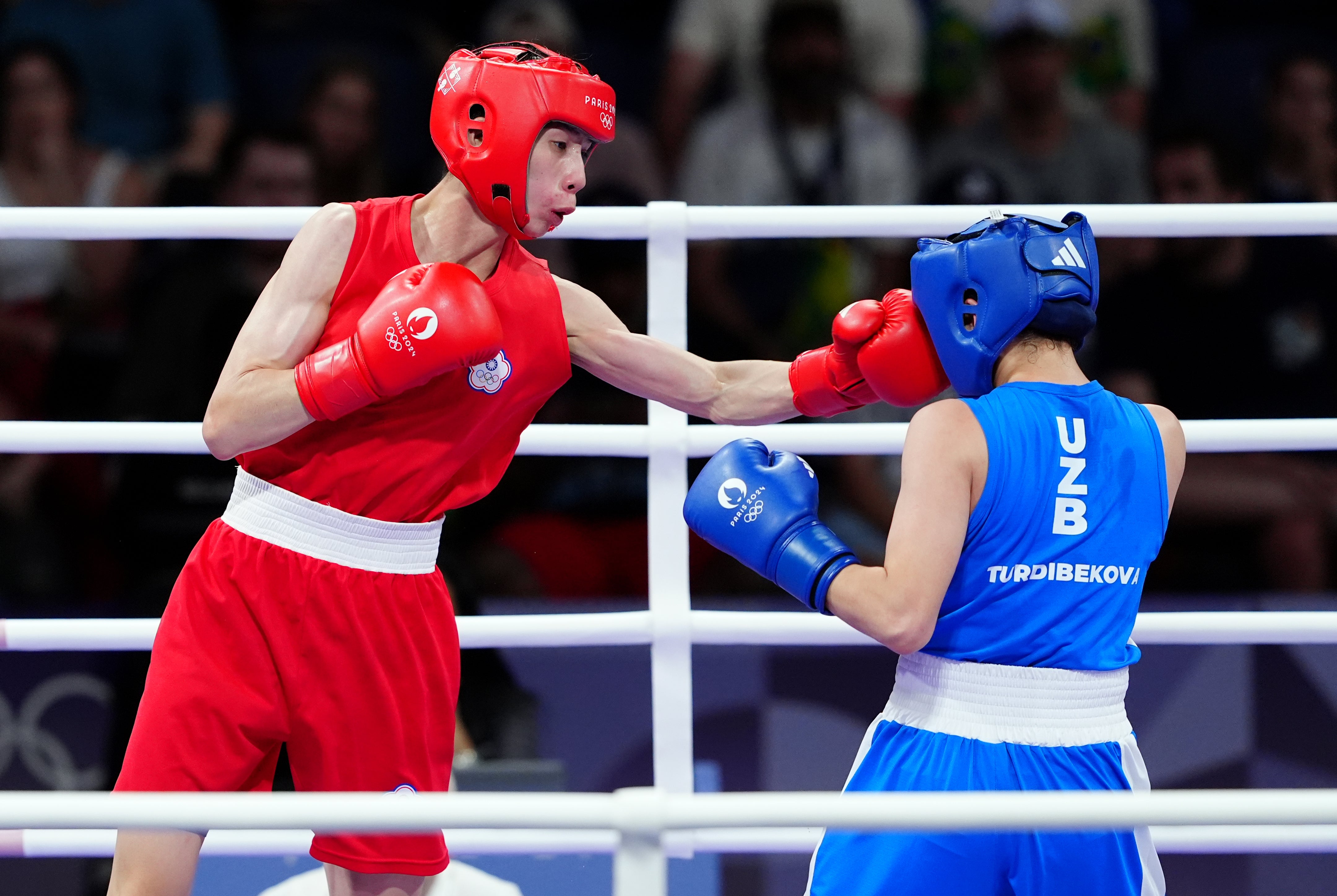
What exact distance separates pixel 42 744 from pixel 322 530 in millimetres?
1784

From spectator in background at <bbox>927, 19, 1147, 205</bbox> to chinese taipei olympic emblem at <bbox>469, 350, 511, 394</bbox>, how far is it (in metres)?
2.74

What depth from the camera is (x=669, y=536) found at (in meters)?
2.42

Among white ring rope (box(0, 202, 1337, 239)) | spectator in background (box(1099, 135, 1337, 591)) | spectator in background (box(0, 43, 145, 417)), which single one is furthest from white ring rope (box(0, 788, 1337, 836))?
spectator in background (box(0, 43, 145, 417))

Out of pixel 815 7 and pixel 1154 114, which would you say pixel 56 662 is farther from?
pixel 1154 114

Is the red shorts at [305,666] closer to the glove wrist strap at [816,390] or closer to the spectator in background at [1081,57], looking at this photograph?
the glove wrist strap at [816,390]

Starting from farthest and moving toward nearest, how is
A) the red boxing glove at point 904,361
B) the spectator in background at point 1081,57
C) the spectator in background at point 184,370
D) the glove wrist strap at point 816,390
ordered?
the spectator in background at point 1081,57, the spectator in background at point 184,370, the glove wrist strap at point 816,390, the red boxing glove at point 904,361

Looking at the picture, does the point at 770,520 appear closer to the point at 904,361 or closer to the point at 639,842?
the point at 904,361

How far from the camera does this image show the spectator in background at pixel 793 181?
4348 mm

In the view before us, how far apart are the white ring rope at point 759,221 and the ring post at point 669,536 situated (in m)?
0.05

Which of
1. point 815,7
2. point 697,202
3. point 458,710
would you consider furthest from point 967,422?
point 815,7

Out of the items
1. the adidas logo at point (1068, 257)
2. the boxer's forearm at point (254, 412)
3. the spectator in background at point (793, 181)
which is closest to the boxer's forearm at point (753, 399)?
the adidas logo at point (1068, 257)

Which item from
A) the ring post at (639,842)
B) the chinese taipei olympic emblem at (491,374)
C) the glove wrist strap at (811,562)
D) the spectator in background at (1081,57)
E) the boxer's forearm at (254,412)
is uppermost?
the spectator in background at (1081,57)

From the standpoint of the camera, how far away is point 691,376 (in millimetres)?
2301

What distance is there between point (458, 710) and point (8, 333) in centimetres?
198
